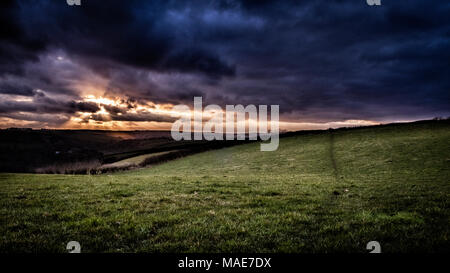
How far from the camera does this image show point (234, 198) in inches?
480

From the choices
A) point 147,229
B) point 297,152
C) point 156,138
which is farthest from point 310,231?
point 156,138

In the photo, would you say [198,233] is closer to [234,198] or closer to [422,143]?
[234,198]

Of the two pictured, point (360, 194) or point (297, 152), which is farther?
point (297, 152)

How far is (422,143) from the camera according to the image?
37.4 m

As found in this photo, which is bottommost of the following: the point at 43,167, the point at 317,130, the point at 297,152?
the point at 43,167

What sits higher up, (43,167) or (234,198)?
(234,198)

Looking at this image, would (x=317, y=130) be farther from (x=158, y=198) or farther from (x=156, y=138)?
(x=156, y=138)

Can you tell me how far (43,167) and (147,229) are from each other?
71.7 m

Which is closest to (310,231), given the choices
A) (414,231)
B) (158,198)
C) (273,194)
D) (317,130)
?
(414,231)

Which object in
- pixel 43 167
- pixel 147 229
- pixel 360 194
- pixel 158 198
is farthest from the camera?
pixel 43 167
